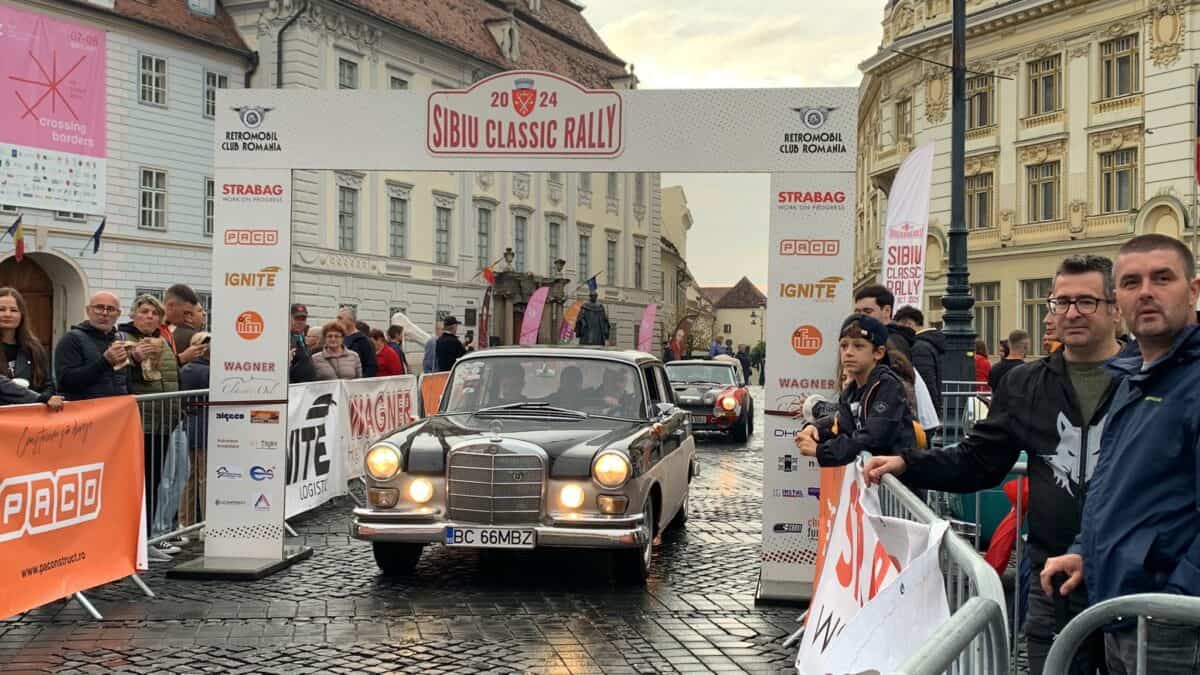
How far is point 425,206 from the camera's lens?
45.9 meters

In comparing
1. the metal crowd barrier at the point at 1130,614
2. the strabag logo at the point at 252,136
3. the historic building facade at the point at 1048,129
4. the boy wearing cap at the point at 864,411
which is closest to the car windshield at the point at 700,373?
the historic building facade at the point at 1048,129

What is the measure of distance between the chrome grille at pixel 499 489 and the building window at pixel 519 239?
42.6 meters

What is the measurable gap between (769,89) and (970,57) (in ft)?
118

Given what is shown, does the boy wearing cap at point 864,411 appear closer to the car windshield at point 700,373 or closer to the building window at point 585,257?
the car windshield at point 700,373

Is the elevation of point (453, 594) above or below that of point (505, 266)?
below

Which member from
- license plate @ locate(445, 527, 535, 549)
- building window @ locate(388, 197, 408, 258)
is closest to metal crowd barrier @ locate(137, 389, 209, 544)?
license plate @ locate(445, 527, 535, 549)

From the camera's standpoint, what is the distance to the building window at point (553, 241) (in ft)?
175

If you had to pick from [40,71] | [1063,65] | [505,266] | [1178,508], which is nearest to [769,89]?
[1178,508]

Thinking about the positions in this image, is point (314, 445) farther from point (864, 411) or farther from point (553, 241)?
point (553, 241)

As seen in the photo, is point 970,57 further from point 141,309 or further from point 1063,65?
point 141,309

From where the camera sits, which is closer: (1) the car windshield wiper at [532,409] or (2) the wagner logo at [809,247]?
(2) the wagner logo at [809,247]

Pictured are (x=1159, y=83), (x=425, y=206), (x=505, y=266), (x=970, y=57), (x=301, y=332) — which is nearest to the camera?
(x=301, y=332)

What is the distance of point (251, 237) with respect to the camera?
952 centimetres

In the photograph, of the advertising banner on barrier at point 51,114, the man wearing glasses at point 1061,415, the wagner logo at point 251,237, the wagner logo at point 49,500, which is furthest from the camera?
the advertising banner on barrier at point 51,114
